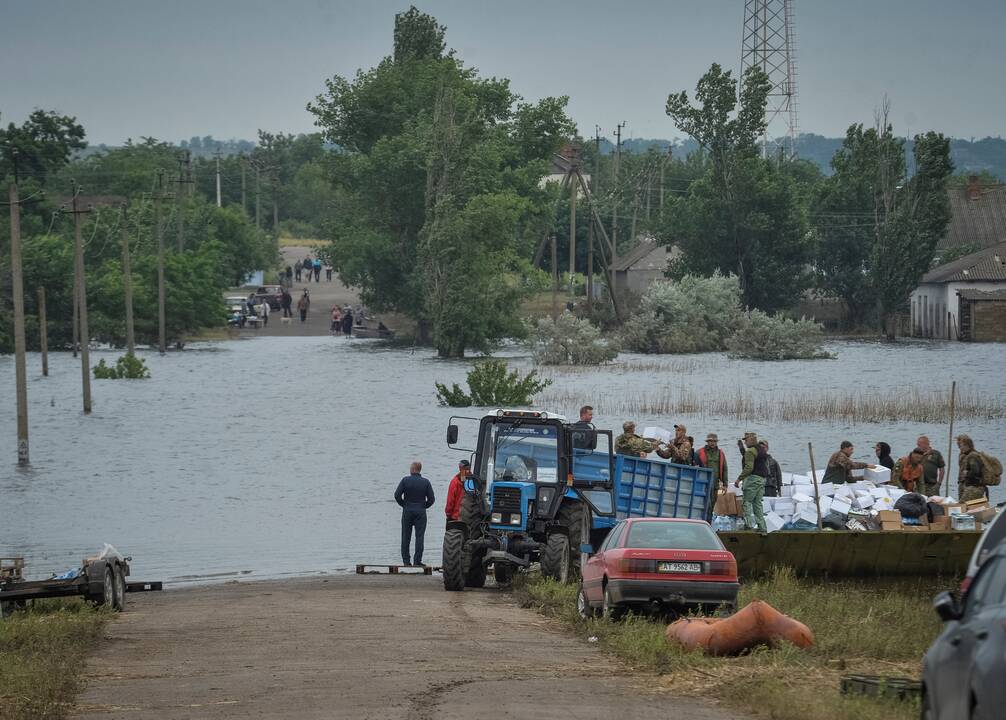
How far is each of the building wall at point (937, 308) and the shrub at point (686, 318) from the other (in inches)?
556

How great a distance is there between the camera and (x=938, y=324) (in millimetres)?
108125

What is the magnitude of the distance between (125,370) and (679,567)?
2780 inches

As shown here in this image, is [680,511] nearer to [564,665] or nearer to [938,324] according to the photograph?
[564,665]

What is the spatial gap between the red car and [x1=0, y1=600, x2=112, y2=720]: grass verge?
5.35 m

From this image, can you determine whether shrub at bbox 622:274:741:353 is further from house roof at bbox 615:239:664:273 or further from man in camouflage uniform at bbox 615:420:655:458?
man in camouflage uniform at bbox 615:420:655:458

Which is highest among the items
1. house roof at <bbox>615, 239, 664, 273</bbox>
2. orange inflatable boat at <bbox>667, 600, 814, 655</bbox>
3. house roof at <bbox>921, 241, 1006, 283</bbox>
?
house roof at <bbox>615, 239, 664, 273</bbox>

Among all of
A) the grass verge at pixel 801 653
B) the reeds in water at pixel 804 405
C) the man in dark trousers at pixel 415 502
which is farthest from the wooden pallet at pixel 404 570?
the reeds in water at pixel 804 405

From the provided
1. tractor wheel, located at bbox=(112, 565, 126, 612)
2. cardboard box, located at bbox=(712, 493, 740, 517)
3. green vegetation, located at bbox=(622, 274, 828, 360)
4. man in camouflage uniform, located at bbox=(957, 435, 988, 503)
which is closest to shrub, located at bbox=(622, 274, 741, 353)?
green vegetation, located at bbox=(622, 274, 828, 360)

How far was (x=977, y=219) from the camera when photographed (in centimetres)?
12775

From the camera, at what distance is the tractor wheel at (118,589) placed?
68.4 ft

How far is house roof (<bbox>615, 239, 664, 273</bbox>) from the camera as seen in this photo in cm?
12450

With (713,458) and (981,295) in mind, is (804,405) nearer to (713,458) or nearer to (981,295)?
(713,458)

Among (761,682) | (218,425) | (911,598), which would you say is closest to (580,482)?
(911,598)

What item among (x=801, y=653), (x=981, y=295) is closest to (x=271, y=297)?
(x=981, y=295)
